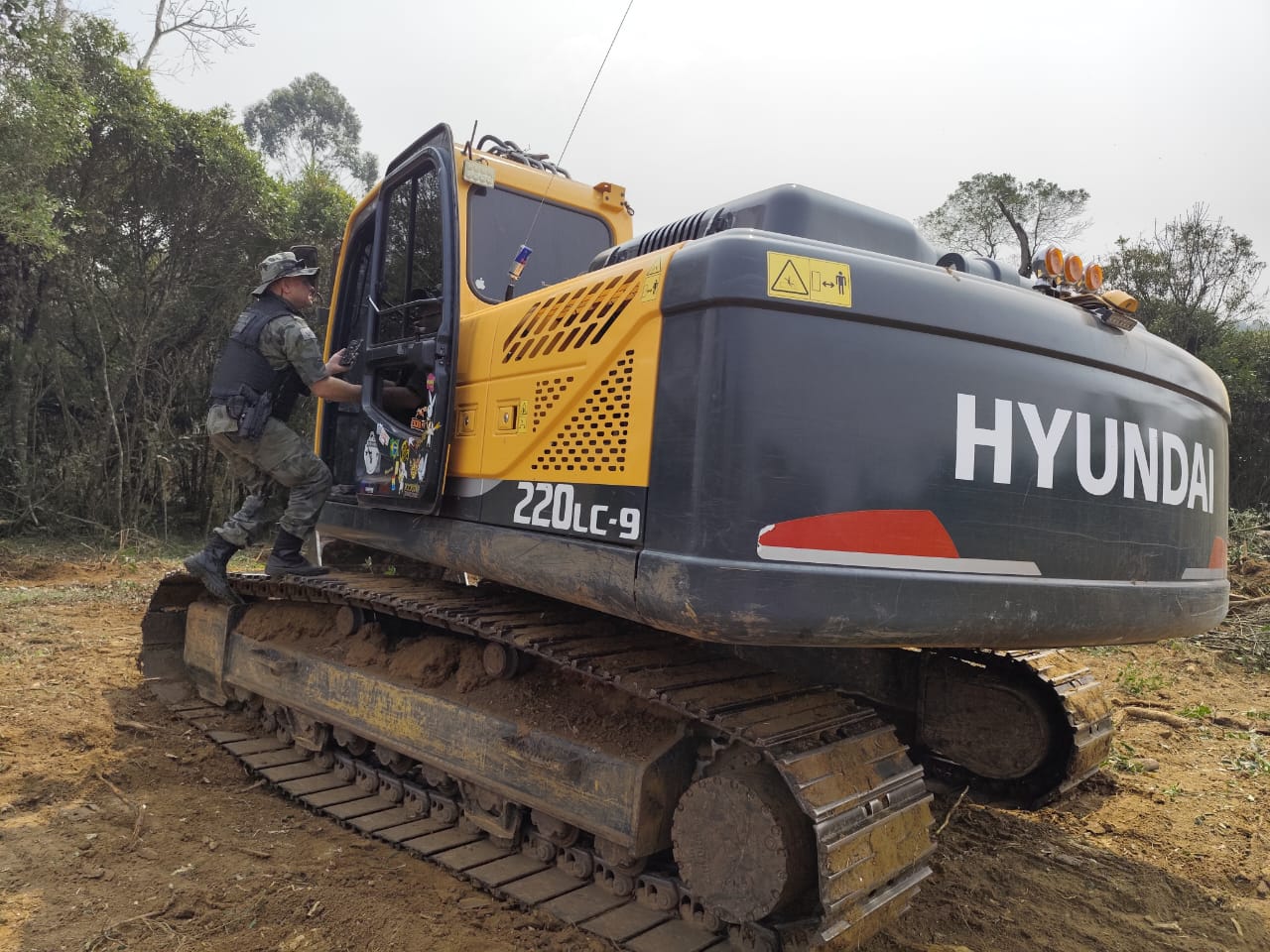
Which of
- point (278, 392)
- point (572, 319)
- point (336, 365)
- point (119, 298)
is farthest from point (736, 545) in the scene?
point (119, 298)

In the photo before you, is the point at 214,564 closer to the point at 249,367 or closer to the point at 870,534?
the point at 249,367

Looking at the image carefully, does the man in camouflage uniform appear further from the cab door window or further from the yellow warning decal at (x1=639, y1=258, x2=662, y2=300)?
the yellow warning decal at (x1=639, y1=258, x2=662, y2=300)

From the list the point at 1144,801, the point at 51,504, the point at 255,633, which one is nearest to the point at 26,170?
the point at 51,504

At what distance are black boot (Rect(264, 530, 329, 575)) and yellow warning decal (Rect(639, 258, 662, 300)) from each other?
7.80 feet

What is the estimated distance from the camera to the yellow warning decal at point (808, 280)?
6.61 feet

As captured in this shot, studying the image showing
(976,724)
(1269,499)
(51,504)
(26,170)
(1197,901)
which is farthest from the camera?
(1269,499)

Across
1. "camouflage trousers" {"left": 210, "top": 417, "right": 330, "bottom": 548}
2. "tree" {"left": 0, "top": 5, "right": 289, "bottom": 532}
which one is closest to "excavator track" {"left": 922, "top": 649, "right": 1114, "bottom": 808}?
"camouflage trousers" {"left": 210, "top": 417, "right": 330, "bottom": 548}

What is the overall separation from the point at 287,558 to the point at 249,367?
0.88 metres

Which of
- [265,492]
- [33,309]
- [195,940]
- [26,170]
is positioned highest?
[26,170]

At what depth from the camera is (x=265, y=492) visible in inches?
163

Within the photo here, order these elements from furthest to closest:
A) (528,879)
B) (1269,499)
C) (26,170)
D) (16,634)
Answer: (1269,499)
(26,170)
(16,634)
(528,879)

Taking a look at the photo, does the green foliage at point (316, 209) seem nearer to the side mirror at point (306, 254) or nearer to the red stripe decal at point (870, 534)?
the side mirror at point (306, 254)

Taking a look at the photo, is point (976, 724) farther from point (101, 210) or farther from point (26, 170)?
point (101, 210)

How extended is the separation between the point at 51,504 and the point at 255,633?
7808 millimetres
